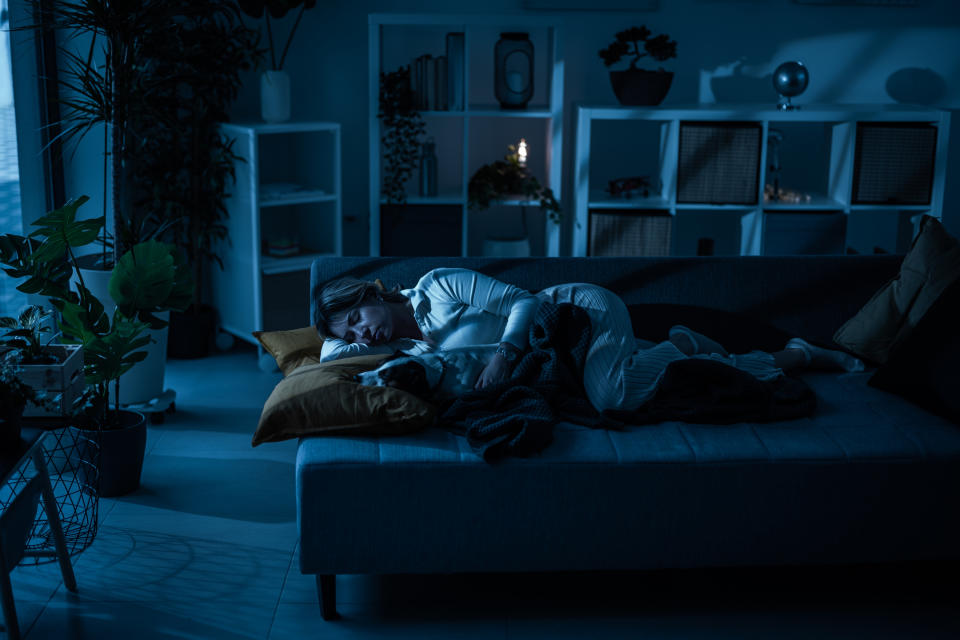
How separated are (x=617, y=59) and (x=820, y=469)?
8.76 feet

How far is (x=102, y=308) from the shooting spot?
3.25 meters

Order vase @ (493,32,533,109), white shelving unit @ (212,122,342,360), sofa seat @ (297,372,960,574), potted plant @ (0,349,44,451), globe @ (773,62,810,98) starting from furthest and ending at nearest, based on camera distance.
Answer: vase @ (493,32,533,109) → globe @ (773,62,810,98) → white shelving unit @ (212,122,342,360) → sofa seat @ (297,372,960,574) → potted plant @ (0,349,44,451)

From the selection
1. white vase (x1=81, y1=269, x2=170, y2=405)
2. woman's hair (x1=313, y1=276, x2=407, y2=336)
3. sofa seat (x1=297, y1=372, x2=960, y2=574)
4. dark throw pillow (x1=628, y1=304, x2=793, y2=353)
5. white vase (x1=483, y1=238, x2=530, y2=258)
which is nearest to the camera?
sofa seat (x1=297, y1=372, x2=960, y2=574)

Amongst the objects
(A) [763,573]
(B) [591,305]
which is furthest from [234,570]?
(A) [763,573]

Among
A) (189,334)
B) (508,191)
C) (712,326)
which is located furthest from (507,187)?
(712,326)

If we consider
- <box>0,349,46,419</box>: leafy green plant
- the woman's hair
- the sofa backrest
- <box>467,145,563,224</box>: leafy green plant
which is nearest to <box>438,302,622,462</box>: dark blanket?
the sofa backrest

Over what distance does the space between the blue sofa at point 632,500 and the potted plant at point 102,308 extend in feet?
2.99

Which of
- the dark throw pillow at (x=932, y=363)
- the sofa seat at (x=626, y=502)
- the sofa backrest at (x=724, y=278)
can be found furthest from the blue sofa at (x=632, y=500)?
the sofa backrest at (x=724, y=278)

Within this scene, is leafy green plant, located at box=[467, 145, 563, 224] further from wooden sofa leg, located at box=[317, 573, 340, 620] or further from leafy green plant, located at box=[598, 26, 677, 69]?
wooden sofa leg, located at box=[317, 573, 340, 620]

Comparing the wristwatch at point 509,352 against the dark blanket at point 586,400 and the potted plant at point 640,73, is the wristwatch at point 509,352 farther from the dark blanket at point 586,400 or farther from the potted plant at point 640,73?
the potted plant at point 640,73

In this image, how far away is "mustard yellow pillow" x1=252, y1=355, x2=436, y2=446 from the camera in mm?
2615

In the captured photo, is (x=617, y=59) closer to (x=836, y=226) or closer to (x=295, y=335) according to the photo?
(x=836, y=226)

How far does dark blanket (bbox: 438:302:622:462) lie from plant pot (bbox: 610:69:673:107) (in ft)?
6.53

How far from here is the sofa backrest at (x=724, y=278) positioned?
3422 millimetres
